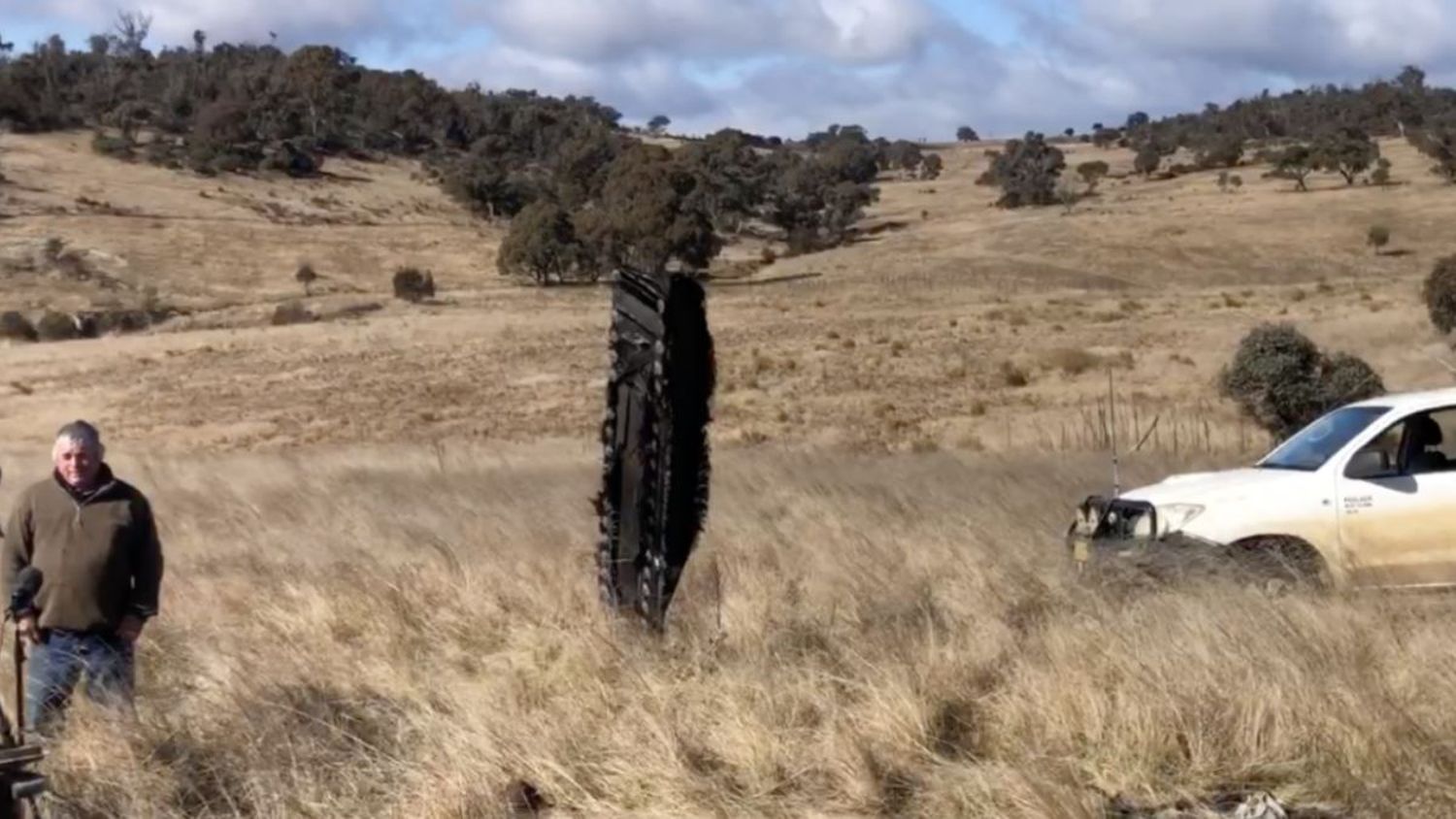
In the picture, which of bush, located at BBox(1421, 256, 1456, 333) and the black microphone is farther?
bush, located at BBox(1421, 256, 1456, 333)

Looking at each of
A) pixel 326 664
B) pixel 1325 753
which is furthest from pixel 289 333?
pixel 1325 753

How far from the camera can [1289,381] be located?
25.0 m

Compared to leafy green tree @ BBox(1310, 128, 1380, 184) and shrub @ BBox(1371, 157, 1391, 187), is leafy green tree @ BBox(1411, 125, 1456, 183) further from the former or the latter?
leafy green tree @ BBox(1310, 128, 1380, 184)

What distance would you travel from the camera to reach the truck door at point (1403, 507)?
34.7ft

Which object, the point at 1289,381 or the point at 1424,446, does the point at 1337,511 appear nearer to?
the point at 1424,446

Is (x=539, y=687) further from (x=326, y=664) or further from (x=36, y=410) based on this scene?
(x=36, y=410)

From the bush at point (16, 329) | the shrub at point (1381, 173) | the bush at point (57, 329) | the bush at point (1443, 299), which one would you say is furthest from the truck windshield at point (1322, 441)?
the shrub at point (1381, 173)

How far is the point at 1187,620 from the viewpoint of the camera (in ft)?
25.5

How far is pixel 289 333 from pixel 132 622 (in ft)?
138

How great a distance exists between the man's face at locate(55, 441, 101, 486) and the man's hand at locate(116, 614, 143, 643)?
565 mm

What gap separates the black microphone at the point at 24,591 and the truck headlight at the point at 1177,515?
640cm

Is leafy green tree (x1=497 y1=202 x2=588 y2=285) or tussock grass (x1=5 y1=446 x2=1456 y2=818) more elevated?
leafy green tree (x1=497 y1=202 x2=588 y2=285)

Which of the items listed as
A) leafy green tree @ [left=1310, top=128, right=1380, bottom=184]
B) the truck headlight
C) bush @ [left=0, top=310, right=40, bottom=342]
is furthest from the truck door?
leafy green tree @ [left=1310, top=128, right=1380, bottom=184]

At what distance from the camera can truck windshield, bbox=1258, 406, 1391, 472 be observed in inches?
441
